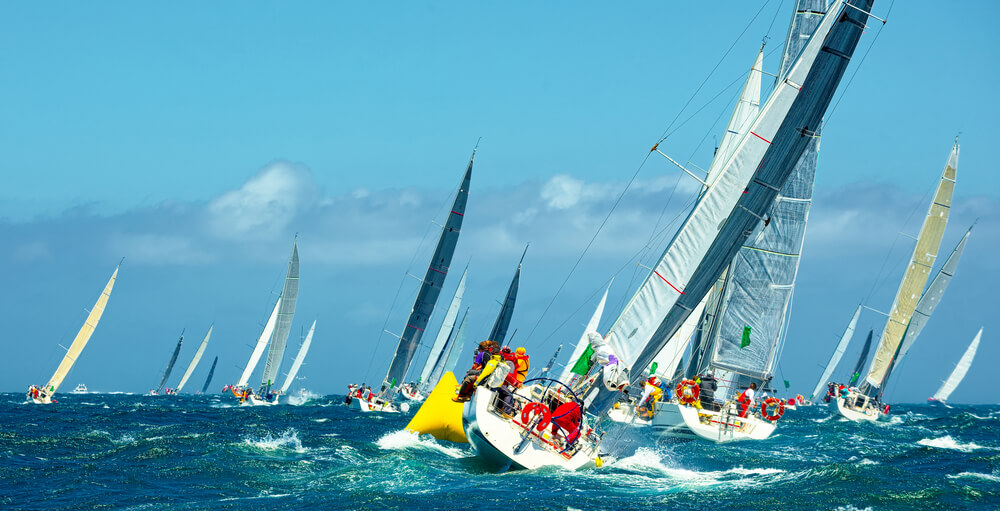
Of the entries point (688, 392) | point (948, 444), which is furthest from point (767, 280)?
point (948, 444)

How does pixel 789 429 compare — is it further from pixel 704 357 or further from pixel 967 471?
pixel 967 471

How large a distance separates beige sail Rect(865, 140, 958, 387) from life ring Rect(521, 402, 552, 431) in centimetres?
3097

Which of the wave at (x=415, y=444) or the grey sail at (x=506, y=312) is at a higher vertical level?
the grey sail at (x=506, y=312)

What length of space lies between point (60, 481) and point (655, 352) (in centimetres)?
1165

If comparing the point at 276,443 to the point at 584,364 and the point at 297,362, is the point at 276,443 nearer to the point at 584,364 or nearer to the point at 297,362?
the point at 584,364

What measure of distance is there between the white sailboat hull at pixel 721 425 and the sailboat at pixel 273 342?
3133 cm

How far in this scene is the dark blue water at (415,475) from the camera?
14641 mm

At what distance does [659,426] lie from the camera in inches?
1067

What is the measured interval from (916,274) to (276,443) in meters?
32.1

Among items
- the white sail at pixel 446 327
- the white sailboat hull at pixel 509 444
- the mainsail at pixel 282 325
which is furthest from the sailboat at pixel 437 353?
the white sailboat hull at pixel 509 444

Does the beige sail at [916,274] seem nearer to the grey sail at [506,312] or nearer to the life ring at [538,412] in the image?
the grey sail at [506,312]

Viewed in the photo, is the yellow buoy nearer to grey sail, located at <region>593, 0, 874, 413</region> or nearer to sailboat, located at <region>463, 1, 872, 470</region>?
sailboat, located at <region>463, 1, 872, 470</region>

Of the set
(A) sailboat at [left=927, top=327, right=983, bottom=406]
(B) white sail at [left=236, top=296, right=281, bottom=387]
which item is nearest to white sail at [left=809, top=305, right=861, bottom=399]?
(A) sailboat at [left=927, top=327, right=983, bottom=406]

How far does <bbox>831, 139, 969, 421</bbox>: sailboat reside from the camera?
42.0 m
